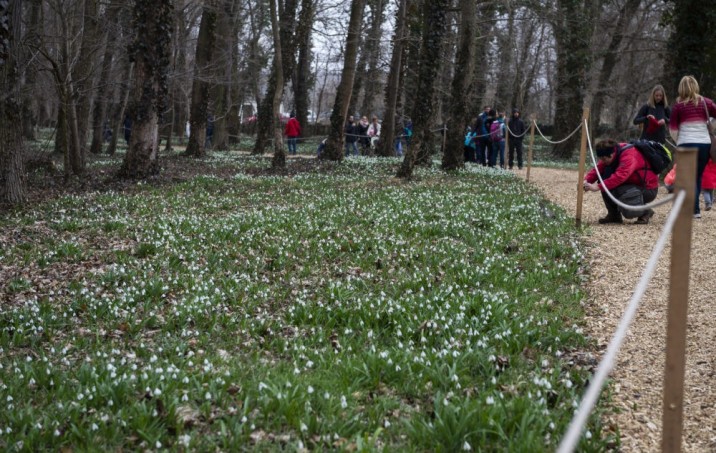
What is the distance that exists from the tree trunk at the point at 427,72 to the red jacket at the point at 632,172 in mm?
6994

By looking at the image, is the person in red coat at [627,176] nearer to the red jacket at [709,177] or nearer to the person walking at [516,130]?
the red jacket at [709,177]

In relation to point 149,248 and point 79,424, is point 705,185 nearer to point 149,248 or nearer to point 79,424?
point 149,248

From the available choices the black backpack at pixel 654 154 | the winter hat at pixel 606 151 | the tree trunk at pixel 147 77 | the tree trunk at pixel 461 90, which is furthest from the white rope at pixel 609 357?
the tree trunk at pixel 461 90

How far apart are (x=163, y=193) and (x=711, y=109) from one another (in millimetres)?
10643

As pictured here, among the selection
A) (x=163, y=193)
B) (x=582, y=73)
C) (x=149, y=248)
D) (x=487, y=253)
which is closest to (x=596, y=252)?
(x=487, y=253)

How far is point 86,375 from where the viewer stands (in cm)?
451

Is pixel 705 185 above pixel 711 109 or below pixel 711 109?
below

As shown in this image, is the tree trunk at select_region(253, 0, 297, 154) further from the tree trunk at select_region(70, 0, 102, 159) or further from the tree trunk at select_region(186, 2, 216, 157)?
the tree trunk at select_region(70, 0, 102, 159)

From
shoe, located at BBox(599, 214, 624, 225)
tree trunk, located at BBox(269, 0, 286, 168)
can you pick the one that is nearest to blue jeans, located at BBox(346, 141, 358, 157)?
tree trunk, located at BBox(269, 0, 286, 168)

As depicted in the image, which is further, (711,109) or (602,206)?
(602,206)

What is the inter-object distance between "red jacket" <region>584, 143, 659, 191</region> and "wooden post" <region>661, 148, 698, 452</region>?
24.6 ft

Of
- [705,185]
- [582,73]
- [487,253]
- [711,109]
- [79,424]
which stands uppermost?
[582,73]

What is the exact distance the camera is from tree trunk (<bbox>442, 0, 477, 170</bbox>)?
1941cm

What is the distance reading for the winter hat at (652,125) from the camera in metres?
12.3
